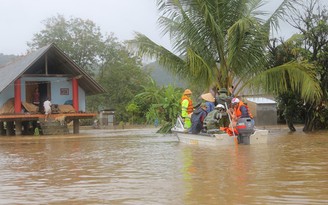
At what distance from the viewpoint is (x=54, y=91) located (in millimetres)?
25953

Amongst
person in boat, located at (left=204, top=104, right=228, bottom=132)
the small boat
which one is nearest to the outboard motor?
the small boat

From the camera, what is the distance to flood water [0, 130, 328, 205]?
530cm

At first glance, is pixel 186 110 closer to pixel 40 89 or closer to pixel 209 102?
pixel 209 102

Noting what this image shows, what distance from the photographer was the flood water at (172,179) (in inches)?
209

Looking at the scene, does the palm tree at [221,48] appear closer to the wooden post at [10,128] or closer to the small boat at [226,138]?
the small boat at [226,138]

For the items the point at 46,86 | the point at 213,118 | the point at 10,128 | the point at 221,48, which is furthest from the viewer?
the point at 46,86

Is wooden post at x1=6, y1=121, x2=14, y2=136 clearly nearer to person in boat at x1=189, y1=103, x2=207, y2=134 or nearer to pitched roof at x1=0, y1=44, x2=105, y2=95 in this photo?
pitched roof at x1=0, y1=44, x2=105, y2=95

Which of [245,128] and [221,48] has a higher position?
[221,48]

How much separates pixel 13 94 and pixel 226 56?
12.9 meters

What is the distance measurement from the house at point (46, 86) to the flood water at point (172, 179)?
13.3 meters

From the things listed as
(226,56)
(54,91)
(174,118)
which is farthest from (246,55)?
(54,91)

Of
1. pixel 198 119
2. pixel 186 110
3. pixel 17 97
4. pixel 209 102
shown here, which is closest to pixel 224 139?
pixel 198 119

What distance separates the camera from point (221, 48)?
53.4 ft

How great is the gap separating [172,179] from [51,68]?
834 inches
